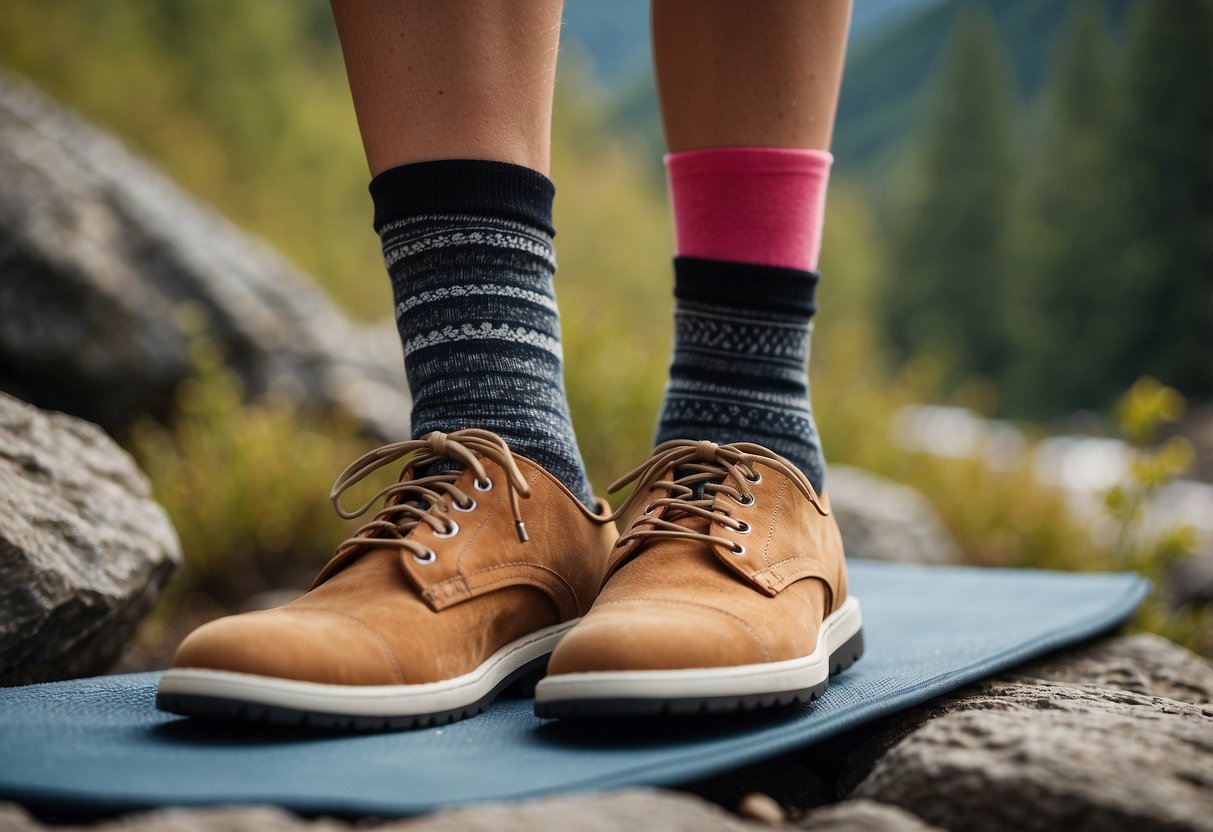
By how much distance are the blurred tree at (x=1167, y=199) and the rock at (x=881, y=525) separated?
20400mm

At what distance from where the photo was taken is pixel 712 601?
100 cm

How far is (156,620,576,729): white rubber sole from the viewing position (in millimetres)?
869

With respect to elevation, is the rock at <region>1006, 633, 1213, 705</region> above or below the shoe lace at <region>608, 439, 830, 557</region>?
below

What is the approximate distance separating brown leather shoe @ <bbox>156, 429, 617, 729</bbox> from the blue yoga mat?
4cm

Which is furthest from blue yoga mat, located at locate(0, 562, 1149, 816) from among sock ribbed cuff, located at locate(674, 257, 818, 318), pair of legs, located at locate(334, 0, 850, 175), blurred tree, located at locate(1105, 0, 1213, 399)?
blurred tree, located at locate(1105, 0, 1213, 399)

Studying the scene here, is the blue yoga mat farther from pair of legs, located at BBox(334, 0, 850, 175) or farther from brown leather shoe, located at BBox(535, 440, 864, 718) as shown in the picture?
pair of legs, located at BBox(334, 0, 850, 175)

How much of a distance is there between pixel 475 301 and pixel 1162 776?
0.80m

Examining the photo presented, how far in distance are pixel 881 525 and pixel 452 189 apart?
2385 mm

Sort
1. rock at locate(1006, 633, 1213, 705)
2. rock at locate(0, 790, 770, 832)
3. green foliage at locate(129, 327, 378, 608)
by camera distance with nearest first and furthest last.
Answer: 1. rock at locate(0, 790, 770, 832)
2. rock at locate(1006, 633, 1213, 705)
3. green foliage at locate(129, 327, 378, 608)

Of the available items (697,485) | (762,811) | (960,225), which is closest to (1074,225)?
(960,225)

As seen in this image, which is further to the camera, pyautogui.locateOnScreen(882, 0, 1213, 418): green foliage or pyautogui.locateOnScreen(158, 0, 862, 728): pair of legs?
pyautogui.locateOnScreen(882, 0, 1213, 418): green foliage

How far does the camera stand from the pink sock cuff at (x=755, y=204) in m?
1.26

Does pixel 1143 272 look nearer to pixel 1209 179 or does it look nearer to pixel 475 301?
pixel 1209 179

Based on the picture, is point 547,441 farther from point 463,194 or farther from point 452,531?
point 463,194
